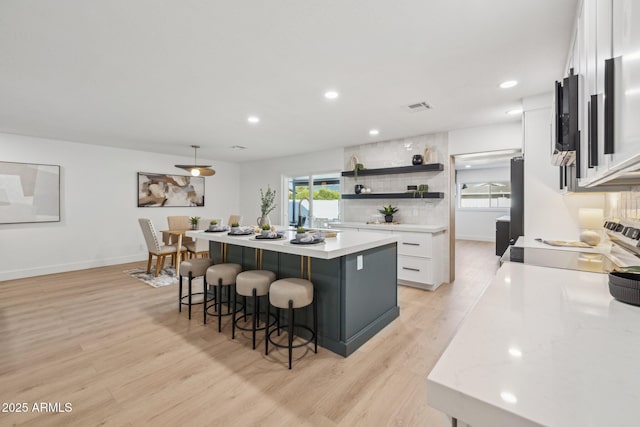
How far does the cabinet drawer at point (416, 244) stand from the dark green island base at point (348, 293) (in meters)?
1.23

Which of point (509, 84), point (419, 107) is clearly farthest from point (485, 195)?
point (509, 84)

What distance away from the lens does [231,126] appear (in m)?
4.22

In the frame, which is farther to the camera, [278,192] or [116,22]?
[278,192]

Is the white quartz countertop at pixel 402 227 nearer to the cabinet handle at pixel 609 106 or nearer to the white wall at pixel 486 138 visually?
the white wall at pixel 486 138

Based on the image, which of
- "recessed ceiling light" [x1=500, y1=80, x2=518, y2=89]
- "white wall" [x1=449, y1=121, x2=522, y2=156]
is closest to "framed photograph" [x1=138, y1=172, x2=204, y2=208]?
"white wall" [x1=449, y1=121, x2=522, y2=156]

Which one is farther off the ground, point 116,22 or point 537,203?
point 116,22

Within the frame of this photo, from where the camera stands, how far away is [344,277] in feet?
7.75

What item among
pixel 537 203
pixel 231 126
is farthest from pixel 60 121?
pixel 537 203

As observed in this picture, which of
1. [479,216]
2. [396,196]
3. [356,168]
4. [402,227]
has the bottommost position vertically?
[402,227]

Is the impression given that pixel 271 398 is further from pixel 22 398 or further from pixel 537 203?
pixel 537 203

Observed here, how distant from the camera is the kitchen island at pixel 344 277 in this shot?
7.78 feet

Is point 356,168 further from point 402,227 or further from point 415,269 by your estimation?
point 415,269

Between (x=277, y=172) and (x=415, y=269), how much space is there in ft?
13.9

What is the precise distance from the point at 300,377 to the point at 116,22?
2.71 m
